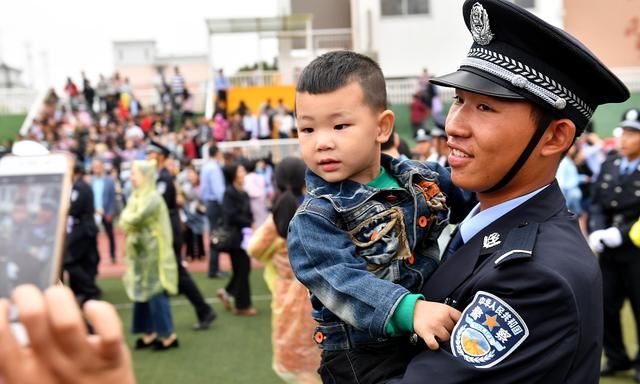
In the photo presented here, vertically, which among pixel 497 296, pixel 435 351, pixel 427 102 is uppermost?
pixel 497 296

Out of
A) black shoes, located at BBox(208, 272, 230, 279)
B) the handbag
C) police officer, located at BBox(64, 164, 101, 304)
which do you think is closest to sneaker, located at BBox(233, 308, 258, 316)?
the handbag

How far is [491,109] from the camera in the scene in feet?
5.98

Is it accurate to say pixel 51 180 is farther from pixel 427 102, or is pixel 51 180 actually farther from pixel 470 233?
pixel 427 102

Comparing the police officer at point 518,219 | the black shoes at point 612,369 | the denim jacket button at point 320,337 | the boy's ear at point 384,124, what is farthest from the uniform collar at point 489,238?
the black shoes at point 612,369

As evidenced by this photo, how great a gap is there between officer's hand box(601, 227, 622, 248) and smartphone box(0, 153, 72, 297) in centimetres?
493

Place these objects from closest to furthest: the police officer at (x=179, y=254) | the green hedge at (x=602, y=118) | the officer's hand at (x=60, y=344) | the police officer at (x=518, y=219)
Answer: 1. the officer's hand at (x=60, y=344)
2. the police officer at (x=518, y=219)
3. the police officer at (x=179, y=254)
4. the green hedge at (x=602, y=118)

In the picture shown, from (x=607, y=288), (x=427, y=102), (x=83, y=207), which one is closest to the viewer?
(x=607, y=288)

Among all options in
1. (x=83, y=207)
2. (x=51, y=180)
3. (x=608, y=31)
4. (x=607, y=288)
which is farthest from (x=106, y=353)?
(x=608, y=31)

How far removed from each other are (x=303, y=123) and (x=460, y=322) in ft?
2.62

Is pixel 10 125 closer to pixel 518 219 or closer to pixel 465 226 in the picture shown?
pixel 465 226

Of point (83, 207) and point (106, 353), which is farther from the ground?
point (106, 353)

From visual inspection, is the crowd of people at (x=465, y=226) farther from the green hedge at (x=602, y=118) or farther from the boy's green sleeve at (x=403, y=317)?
the green hedge at (x=602, y=118)

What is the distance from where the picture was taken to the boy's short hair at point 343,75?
2098 millimetres

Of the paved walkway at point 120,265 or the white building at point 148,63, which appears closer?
the paved walkway at point 120,265
